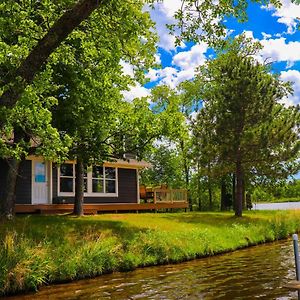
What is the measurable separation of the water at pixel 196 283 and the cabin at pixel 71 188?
21.6 feet

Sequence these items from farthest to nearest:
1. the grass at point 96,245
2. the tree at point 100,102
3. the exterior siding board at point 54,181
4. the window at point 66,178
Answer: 1. the window at point 66,178
2. the exterior siding board at point 54,181
3. the tree at point 100,102
4. the grass at point 96,245

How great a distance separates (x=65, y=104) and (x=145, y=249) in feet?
19.7

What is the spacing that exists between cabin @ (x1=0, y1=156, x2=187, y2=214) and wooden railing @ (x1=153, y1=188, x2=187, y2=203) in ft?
0.32

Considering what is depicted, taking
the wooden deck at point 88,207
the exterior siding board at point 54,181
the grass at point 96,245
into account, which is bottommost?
the grass at point 96,245

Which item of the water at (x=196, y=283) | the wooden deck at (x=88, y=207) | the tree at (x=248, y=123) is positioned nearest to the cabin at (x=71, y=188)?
the wooden deck at (x=88, y=207)

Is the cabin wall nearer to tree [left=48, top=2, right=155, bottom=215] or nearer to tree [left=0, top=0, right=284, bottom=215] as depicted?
tree [left=48, top=2, right=155, bottom=215]

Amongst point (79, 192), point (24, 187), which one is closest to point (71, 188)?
point (24, 187)

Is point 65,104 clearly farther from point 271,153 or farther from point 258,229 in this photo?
point 271,153

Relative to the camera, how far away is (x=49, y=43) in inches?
305

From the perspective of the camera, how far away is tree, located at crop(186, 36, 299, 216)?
2450 cm

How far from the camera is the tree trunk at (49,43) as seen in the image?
7.55 m

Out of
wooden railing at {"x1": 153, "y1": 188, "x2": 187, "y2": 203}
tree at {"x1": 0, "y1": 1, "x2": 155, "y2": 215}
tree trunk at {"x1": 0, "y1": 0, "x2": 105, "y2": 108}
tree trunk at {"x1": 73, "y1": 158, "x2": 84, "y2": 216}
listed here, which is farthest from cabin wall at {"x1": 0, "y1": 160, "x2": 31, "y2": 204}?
tree trunk at {"x1": 0, "y1": 0, "x2": 105, "y2": 108}

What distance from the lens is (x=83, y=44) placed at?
12328 mm

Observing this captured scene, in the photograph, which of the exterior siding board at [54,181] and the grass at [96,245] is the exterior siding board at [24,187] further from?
the grass at [96,245]
